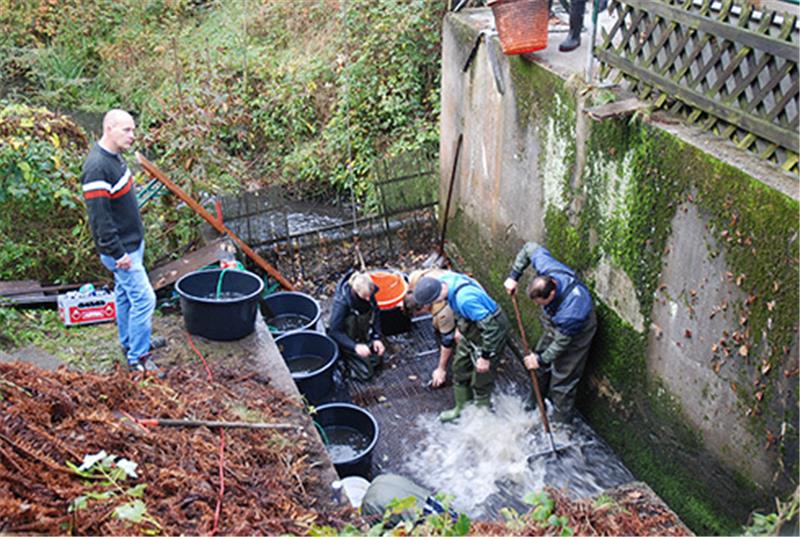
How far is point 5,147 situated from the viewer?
7.03 metres

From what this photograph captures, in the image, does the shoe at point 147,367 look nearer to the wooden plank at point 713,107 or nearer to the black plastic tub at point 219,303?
the black plastic tub at point 219,303

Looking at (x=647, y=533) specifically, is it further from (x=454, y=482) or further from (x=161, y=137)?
(x=161, y=137)

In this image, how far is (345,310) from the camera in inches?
292

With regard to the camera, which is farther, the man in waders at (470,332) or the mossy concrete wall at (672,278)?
the man in waders at (470,332)

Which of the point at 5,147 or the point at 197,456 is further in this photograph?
the point at 5,147

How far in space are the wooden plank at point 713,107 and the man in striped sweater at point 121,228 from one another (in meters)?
3.95

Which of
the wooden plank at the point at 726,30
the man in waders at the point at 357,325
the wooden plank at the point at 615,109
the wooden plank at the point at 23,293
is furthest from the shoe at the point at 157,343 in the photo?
the wooden plank at the point at 726,30

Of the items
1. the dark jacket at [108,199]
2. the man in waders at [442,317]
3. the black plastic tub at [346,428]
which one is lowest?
the black plastic tub at [346,428]

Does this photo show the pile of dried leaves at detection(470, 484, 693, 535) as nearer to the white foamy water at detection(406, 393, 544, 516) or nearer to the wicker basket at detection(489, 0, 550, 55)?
the white foamy water at detection(406, 393, 544, 516)

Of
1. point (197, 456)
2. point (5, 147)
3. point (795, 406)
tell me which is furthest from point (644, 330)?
point (5, 147)

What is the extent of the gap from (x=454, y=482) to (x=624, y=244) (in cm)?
256

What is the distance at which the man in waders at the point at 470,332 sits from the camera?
6.92 m

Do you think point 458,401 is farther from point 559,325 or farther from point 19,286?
point 19,286

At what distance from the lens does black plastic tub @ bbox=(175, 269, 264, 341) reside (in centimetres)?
650
